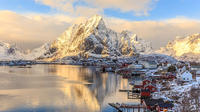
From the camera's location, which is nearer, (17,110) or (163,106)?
(163,106)

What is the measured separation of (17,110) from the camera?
1262 inches

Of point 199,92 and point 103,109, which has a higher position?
point 199,92

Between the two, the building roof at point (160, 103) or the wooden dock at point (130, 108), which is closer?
the building roof at point (160, 103)

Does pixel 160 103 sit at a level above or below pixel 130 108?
above

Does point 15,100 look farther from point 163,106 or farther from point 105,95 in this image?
point 163,106

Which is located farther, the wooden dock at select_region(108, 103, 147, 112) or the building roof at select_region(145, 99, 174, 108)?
the wooden dock at select_region(108, 103, 147, 112)

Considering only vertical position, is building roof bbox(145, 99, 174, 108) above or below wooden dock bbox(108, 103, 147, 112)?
above

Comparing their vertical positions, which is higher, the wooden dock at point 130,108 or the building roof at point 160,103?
the building roof at point 160,103

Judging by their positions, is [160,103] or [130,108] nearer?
[160,103]

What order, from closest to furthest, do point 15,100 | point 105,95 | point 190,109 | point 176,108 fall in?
point 190,109
point 176,108
point 15,100
point 105,95

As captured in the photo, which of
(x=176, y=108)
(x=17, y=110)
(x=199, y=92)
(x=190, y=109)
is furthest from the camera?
(x=199, y=92)

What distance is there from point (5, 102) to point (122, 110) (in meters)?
19.9

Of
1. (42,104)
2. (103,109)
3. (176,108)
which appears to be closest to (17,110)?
(42,104)

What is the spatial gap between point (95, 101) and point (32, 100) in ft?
36.4
